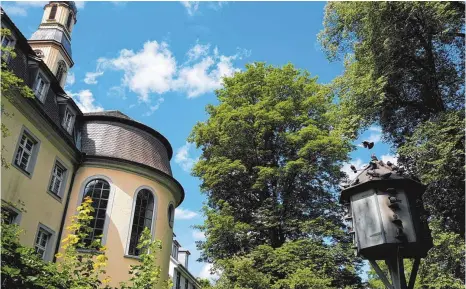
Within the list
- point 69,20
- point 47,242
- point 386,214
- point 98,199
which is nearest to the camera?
point 386,214

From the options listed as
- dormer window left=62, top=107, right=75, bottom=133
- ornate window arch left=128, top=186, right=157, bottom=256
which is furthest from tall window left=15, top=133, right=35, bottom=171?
ornate window arch left=128, top=186, right=157, bottom=256

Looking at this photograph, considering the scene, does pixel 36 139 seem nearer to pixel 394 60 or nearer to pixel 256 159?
pixel 256 159

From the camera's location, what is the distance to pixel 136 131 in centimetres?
1803

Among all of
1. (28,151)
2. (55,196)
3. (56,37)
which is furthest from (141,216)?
(56,37)

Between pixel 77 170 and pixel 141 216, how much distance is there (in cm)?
326

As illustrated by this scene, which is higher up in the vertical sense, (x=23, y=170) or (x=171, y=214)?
(x=171, y=214)

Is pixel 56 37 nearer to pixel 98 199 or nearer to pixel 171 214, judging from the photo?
pixel 171 214

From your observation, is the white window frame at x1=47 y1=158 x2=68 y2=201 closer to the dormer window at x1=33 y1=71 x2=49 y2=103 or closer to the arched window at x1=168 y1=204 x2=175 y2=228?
the dormer window at x1=33 y1=71 x2=49 y2=103

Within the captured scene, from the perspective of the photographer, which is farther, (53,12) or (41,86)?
(53,12)

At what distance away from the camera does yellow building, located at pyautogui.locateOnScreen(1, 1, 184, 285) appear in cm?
1277

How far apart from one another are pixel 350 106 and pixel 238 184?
8.52 meters

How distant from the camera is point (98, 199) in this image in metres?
16.0

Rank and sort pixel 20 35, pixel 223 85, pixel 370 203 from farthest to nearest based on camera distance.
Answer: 1. pixel 223 85
2. pixel 20 35
3. pixel 370 203

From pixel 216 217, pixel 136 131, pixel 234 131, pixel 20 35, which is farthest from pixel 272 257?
pixel 20 35
